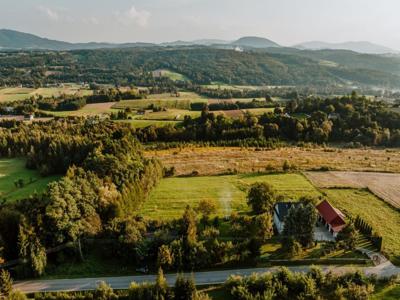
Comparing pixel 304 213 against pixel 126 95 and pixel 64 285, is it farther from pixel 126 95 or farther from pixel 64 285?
pixel 126 95

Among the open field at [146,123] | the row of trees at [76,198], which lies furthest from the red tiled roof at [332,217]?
the open field at [146,123]

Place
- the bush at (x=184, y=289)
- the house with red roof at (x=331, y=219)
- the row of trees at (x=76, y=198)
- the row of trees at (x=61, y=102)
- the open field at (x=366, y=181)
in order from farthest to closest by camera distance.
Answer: the row of trees at (x=61, y=102), the open field at (x=366, y=181), the house with red roof at (x=331, y=219), the row of trees at (x=76, y=198), the bush at (x=184, y=289)

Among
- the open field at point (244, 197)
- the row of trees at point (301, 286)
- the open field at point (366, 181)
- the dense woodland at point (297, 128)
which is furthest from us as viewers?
the dense woodland at point (297, 128)

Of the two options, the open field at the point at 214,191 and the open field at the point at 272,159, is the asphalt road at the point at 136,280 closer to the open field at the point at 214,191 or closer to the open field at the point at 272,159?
the open field at the point at 214,191

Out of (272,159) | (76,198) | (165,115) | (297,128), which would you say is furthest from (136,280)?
(165,115)

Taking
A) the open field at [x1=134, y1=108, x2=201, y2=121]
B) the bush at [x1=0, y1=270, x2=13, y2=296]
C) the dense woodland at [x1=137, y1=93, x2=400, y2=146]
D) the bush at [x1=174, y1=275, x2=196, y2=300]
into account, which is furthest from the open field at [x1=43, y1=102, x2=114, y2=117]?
the bush at [x1=174, y1=275, x2=196, y2=300]

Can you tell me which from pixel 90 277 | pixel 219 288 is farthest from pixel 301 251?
pixel 90 277
